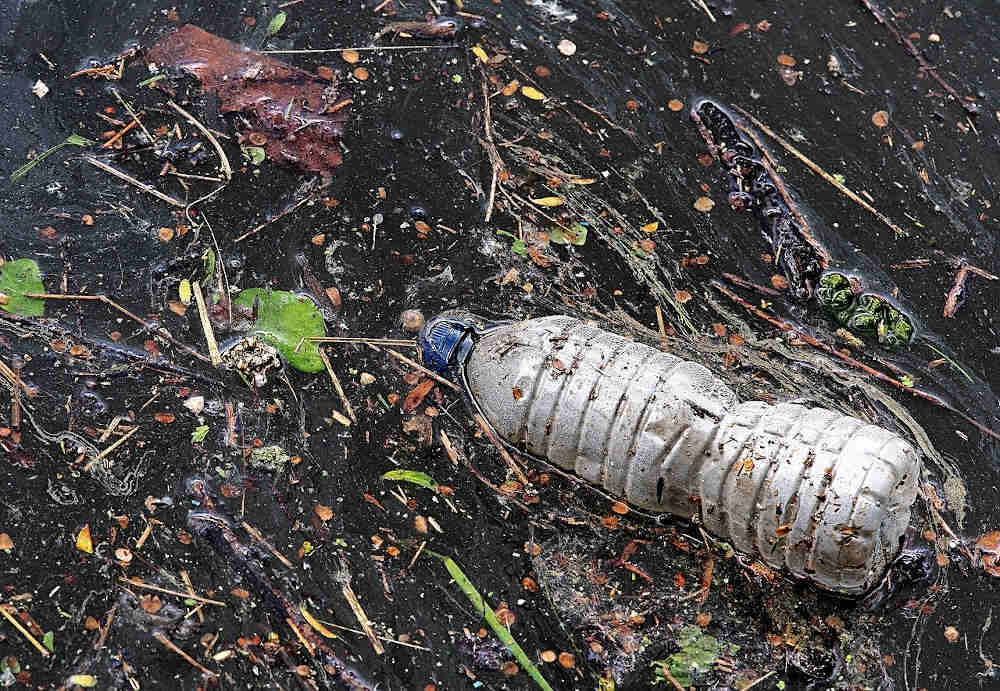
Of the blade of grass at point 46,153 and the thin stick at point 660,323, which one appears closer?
the thin stick at point 660,323

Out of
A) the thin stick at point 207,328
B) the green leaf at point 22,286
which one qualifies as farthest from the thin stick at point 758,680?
the green leaf at point 22,286

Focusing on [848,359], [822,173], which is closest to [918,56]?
[822,173]

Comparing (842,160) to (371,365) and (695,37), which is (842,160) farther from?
(371,365)

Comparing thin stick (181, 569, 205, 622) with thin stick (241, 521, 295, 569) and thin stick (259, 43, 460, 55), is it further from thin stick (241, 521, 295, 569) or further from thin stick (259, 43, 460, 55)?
thin stick (259, 43, 460, 55)

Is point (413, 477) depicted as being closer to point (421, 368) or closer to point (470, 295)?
point (421, 368)

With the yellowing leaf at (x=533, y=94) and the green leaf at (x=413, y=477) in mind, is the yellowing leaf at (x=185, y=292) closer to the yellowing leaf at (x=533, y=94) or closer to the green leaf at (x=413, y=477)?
the green leaf at (x=413, y=477)

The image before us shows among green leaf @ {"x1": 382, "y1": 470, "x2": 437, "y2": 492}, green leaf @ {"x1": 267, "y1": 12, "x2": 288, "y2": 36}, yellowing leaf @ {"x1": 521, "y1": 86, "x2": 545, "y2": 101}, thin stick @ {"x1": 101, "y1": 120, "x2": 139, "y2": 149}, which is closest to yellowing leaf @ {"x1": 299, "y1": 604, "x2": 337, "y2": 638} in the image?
green leaf @ {"x1": 382, "y1": 470, "x2": 437, "y2": 492}
